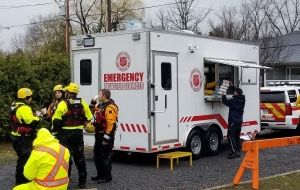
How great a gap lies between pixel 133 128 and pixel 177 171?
1302 mm

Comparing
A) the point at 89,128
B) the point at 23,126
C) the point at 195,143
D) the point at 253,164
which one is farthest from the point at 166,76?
the point at 23,126

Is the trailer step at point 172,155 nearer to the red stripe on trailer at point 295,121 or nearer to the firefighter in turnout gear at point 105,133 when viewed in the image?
the firefighter in turnout gear at point 105,133

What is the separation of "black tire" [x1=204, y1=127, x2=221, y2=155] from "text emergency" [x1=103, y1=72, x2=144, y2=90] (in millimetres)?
2482

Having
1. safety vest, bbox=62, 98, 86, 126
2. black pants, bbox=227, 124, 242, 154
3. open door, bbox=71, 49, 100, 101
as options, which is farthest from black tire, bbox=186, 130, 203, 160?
safety vest, bbox=62, 98, 86, 126

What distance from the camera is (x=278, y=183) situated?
368 inches

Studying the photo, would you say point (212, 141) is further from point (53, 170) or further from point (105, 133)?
point (53, 170)

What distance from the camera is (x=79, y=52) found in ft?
39.9

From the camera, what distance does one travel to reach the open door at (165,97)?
11.0 metres

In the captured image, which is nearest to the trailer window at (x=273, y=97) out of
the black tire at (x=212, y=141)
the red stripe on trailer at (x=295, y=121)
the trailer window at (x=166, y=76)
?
the red stripe on trailer at (x=295, y=121)

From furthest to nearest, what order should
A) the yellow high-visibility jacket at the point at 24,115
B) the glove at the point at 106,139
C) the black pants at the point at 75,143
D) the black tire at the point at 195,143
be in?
the black tire at the point at 195,143, the glove at the point at 106,139, the black pants at the point at 75,143, the yellow high-visibility jacket at the point at 24,115

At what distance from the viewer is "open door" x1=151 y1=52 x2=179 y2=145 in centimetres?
1101

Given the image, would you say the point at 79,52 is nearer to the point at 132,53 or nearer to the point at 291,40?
the point at 132,53

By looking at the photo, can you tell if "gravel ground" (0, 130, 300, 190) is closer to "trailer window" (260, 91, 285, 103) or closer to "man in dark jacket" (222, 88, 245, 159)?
"man in dark jacket" (222, 88, 245, 159)

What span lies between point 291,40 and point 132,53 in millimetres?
31591
